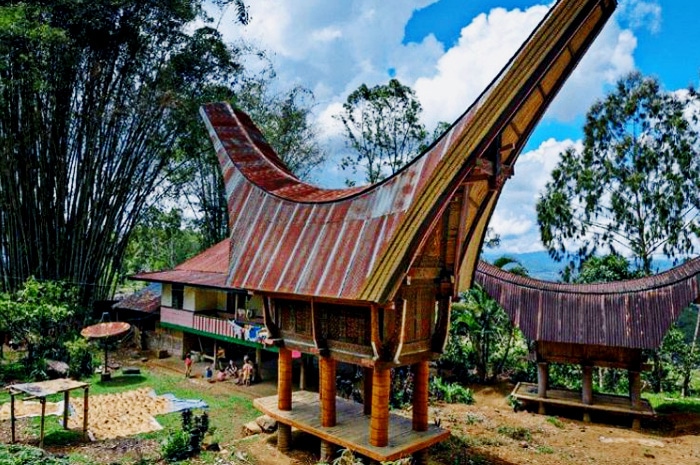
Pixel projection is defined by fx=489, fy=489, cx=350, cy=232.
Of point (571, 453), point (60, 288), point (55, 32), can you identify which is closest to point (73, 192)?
point (60, 288)

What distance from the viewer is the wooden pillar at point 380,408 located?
27.9 ft

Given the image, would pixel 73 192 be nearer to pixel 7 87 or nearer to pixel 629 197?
pixel 7 87

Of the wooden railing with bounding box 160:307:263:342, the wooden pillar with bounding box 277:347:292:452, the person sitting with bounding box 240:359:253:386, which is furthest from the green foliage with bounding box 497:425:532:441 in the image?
the person sitting with bounding box 240:359:253:386

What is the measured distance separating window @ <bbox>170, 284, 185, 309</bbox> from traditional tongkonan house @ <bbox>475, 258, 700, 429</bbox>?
13.4m

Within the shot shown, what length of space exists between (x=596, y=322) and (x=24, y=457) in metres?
13.4

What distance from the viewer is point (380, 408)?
8.50 m

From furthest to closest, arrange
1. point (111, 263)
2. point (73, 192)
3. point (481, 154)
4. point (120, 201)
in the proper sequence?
point (111, 263) < point (120, 201) < point (73, 192) < point (481, 154)

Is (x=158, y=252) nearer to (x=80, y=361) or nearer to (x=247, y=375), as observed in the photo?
(x=80, y=361)

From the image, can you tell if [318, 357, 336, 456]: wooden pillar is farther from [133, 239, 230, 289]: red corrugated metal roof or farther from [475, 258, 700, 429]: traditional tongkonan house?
[133, 239, 230, 289]: red corrugated metal roof

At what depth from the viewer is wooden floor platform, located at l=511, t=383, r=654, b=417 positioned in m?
13.4

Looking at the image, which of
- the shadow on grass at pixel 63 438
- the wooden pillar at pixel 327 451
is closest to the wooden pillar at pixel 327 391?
the wooden pillar at pixel 327 451

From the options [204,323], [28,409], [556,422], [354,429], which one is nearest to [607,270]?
[556,422]

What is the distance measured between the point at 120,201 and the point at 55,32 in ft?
24.9

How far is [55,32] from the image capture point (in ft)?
52.9
